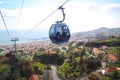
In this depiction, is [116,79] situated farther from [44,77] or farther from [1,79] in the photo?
[1,79]

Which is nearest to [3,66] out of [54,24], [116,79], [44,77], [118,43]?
[44,77]

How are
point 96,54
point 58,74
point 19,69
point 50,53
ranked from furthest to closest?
1. point 96,54
2. point 50,53
3. point 58,74
4. point 19,69

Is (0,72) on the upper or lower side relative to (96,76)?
upper

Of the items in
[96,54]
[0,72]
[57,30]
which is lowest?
[96,54]

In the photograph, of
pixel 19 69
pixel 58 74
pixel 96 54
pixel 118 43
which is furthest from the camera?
pixel 118 43

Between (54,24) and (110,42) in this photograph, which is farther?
(110,42)

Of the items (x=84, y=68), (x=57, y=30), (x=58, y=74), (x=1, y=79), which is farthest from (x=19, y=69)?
(x=57, y=30)
